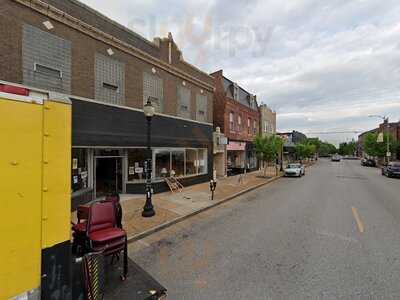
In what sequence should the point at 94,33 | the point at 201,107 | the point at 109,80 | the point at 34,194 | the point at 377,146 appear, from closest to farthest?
the point at 34,194 < the point at 94,33 < the point at 109,80 < the point at 201,107 < the point at 377,146

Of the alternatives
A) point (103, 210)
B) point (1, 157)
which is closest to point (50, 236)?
point (1, 157)

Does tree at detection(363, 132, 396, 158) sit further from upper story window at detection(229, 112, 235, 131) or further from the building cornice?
the building cornice

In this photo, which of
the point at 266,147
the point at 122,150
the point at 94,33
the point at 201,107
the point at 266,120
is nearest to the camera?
the point at 94,33

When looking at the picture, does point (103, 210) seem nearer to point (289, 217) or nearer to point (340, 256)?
point (340, 256)

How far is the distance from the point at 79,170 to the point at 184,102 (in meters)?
8.52

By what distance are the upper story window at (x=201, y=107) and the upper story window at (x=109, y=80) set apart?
705 centimetres

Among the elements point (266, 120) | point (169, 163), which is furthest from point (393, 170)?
point (169, 163)

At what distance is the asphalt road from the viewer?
4.28 meters

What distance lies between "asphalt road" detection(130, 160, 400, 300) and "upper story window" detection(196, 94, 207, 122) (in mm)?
10070

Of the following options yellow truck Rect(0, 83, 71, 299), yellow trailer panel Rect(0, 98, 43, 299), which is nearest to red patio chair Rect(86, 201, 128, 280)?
yellow truck Rect(0, 83, 71, 299)

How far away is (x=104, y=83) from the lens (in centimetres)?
1138

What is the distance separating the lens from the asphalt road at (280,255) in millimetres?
4281

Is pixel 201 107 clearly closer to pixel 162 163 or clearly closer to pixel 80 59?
pixel 162 163

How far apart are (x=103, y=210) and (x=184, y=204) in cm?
650
